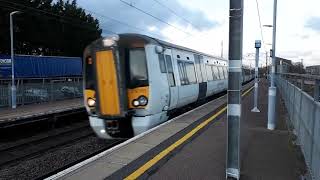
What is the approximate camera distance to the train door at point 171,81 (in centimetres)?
1202

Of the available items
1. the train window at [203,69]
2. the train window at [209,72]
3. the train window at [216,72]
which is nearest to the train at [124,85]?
the train window at [203,69]

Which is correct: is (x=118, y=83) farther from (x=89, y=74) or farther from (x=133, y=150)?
(x=133, y=150)

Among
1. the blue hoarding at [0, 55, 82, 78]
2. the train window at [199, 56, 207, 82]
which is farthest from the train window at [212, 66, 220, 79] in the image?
the blue hoarding at [0, 55, 82, 78]

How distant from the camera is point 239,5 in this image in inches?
217

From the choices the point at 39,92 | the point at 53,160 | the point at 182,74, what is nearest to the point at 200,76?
the point at 182,74

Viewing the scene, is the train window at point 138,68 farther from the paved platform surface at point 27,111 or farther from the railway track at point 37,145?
the paved platform surface at point 27,111

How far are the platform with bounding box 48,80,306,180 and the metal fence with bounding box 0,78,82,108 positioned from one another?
1409 centimetres

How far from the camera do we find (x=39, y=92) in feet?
77.9

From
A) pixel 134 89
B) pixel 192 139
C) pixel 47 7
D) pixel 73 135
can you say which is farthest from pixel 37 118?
pixel 47 7

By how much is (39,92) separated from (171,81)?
547 inches

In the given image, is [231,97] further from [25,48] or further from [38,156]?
[25,48]

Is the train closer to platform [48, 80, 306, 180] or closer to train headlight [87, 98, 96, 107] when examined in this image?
train headlight [87, 98, 96, 107]

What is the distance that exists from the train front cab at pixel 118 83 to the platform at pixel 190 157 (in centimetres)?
103

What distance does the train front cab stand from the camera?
10164 mm
